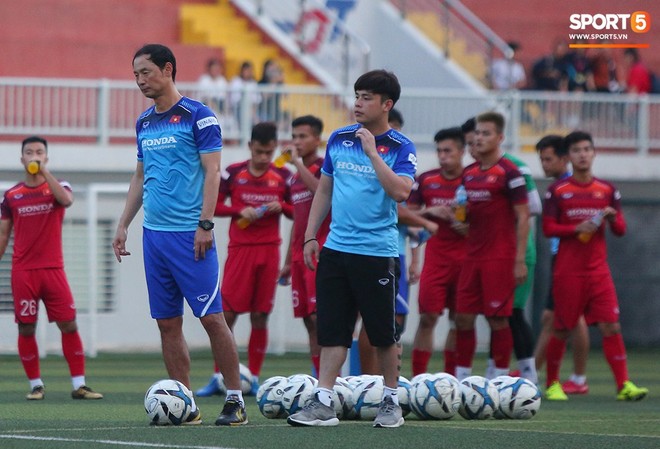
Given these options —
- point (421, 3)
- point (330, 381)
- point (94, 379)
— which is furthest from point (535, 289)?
point (330, 381)

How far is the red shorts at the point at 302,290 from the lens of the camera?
1222cm

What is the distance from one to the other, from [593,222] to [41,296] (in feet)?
15.7

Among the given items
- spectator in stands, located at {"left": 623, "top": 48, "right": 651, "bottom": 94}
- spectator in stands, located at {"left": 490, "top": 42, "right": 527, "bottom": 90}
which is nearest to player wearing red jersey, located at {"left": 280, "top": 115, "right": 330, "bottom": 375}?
spectator in stands, located at {"left": 490, "top": 42, "right": 527, "bottom": 90}

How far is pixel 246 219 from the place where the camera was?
1298 centimetres

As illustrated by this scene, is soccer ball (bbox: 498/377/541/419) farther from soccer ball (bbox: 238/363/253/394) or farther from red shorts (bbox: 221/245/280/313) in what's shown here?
red shorts (bbox: 221/245/280/313)

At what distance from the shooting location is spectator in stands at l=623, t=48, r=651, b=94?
25.6 m

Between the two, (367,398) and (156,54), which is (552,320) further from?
(156,54)

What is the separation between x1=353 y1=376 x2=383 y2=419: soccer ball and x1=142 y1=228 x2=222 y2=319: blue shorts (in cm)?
126

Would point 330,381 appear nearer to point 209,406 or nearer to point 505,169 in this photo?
point 209,406

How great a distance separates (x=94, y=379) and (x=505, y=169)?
16.7 feet

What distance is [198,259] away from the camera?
903 centimetres

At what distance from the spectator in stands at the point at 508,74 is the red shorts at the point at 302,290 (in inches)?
545

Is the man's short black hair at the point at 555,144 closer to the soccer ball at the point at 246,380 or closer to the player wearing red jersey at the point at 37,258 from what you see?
the soccer ball at the point at 246,380

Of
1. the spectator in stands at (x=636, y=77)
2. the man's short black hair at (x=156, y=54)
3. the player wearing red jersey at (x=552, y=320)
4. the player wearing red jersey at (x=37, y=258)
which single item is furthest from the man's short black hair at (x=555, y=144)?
the spectator in stands at (x=636, y=77)
